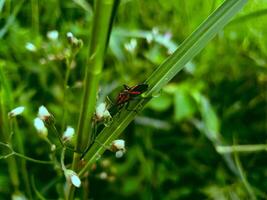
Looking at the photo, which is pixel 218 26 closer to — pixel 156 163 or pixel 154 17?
pixel 156 163

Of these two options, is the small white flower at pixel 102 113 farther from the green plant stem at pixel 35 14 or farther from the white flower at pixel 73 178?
the green plant stem at pixel 35 14

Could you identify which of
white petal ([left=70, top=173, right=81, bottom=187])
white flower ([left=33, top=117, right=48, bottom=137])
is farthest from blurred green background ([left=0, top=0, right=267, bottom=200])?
white petal ([left=70, top=173, right=81, bottom=187])

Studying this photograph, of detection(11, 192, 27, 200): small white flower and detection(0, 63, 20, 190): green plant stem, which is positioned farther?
detection(11, 192, 27, 200): small white flower

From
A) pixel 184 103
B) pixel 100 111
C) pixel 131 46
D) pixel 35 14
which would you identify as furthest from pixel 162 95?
pixel 100 111

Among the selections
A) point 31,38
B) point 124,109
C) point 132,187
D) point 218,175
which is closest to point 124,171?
point 132,187

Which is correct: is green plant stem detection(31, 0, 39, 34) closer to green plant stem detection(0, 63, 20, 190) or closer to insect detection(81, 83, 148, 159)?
green plant stem detection(0, 63, 20, 190)

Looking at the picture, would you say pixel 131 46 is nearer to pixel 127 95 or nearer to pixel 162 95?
pixel 162 95
